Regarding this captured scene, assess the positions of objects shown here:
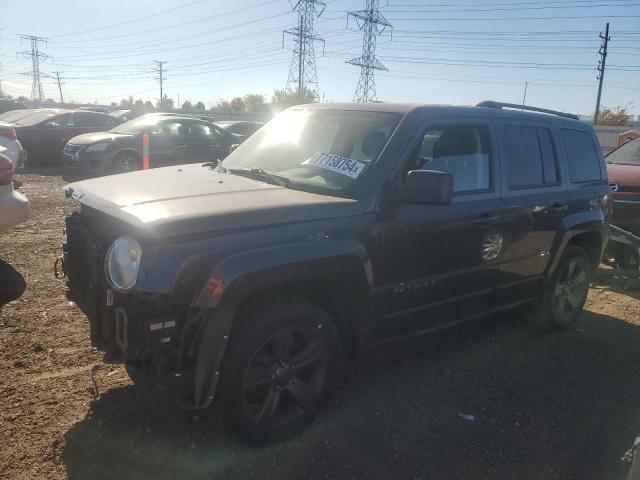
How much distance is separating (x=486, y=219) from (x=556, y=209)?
103 cm

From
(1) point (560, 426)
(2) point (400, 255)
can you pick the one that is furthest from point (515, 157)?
Answer: (1) point (560, 426)

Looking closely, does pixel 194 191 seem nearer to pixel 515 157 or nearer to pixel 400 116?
pixel 400 116

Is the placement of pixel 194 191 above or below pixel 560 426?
above

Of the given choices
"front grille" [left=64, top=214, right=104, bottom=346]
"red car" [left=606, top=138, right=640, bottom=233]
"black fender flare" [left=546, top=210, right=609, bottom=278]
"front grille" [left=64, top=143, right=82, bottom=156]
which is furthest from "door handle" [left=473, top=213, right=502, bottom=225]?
"front grille" [left=64, top=143, right=82, bottom=156]

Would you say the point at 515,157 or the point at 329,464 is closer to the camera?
the point at 329,464

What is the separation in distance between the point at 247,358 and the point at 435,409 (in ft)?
4.83

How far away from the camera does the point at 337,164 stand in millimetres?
3441

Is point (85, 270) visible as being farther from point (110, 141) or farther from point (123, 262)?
point (110, 141)

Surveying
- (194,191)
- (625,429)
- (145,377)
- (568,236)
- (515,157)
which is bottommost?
(625,429)

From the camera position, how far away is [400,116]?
3.54 metres

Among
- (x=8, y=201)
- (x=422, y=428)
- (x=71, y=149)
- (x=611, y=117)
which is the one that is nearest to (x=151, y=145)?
(x=71, y=149)

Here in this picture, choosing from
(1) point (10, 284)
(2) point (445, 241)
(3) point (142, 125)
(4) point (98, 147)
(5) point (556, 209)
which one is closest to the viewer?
(2) point (445, 241)

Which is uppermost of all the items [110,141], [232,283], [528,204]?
[110,141]

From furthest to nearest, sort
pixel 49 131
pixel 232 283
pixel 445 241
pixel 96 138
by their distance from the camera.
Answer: pixel 49 131 < pixel 96 138 < pixel 445 241 < pixel 232 283
